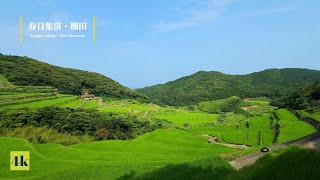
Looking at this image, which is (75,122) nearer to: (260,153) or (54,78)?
(260,153)

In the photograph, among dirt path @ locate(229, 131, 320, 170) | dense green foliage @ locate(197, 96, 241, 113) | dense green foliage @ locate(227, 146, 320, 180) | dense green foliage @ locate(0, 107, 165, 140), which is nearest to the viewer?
dense green foliage @ locate(227, 146, 320, 180)

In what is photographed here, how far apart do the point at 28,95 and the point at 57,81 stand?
3255 cm

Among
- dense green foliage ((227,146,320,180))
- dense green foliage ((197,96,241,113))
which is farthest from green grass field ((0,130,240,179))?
dense green foliage ((197,96,241,113))

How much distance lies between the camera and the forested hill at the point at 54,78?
10231cm

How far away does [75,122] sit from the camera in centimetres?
5644

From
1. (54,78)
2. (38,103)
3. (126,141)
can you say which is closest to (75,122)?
(126,141)

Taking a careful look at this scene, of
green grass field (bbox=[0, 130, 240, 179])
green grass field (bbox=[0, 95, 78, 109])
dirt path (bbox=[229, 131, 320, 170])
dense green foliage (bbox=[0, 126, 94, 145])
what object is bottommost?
dense green foliage (bbox=[0, 126, 94, 145])

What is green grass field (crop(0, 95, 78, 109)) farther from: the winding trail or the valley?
→ the winding trail

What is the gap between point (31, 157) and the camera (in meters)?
24.1

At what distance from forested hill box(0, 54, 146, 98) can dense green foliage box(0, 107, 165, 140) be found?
43573 millimetres

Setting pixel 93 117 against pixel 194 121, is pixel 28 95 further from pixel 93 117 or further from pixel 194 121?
pixel 194 121

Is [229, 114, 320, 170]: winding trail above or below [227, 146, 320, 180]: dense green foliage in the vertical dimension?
below

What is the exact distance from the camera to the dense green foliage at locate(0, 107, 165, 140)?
54.7m

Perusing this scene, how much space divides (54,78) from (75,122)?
6300 cm
